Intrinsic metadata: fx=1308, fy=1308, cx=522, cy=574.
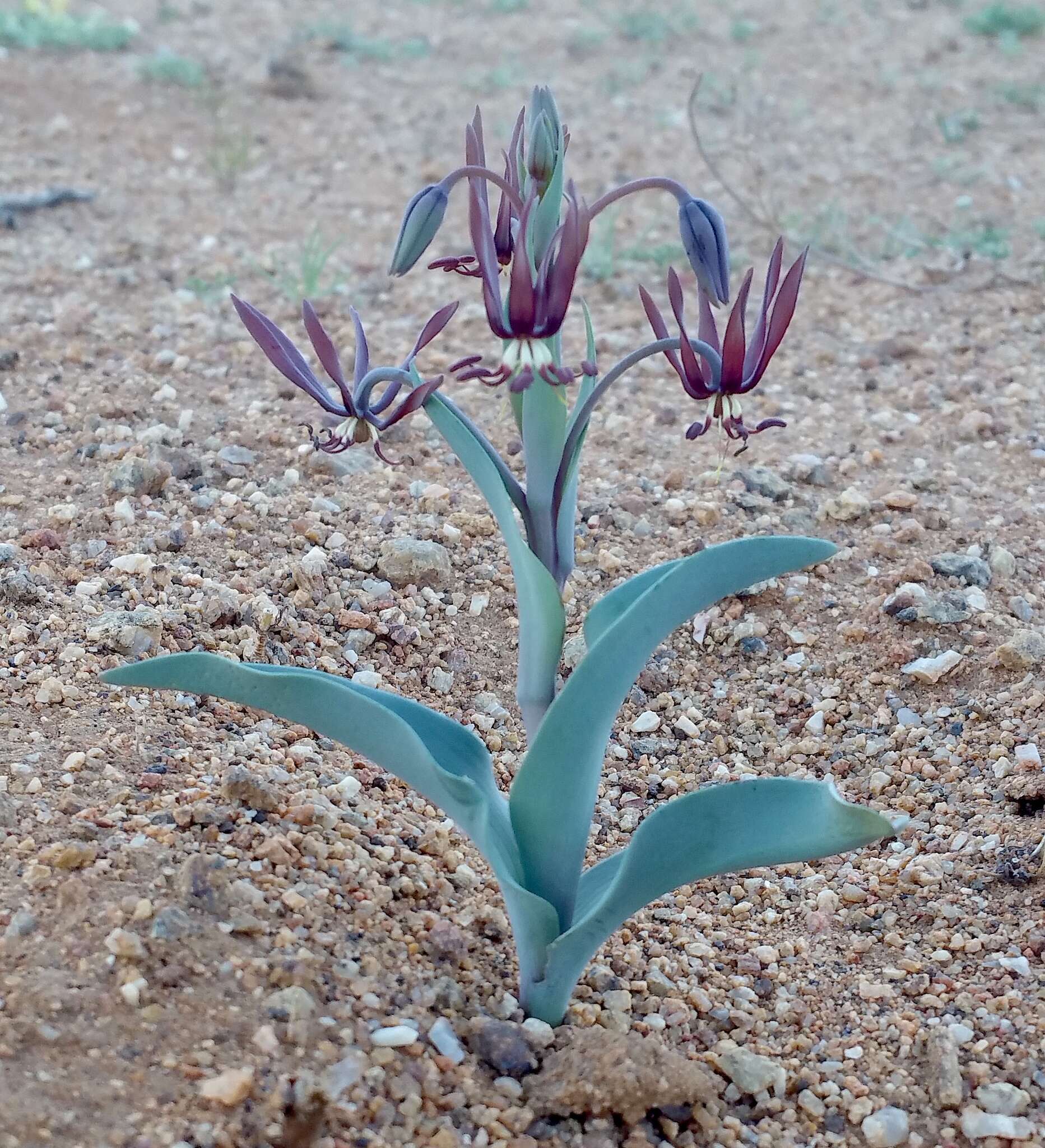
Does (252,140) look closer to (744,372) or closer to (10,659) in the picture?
(10,659)

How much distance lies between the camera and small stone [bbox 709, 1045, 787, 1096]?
70.4 inches

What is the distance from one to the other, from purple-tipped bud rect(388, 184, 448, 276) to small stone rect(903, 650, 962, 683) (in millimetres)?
1451

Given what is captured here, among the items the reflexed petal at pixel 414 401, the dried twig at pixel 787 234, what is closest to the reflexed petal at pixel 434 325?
the reflexed petal at pixel 414 401

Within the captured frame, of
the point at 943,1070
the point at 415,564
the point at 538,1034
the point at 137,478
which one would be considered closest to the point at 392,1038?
the point at 538,1034

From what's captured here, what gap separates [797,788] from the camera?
5.29 ft

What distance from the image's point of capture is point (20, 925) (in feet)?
5.62

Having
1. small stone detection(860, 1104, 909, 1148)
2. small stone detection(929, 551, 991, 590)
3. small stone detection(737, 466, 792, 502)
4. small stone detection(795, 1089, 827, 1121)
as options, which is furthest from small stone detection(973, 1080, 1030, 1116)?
small stone detection(737, 466, 792, 502)

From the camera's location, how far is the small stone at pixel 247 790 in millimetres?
1984

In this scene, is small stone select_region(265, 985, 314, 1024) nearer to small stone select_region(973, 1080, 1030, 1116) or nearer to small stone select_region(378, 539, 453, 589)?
small stone select_region(973, 1080, 1030, 1116)

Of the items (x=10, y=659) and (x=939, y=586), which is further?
(x=939, y=586)

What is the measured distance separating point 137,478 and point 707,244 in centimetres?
174

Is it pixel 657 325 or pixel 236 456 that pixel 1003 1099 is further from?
pixel 236 456

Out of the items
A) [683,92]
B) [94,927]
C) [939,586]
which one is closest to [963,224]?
[683,92]

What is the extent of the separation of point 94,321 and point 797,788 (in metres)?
2.90
